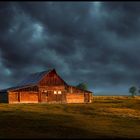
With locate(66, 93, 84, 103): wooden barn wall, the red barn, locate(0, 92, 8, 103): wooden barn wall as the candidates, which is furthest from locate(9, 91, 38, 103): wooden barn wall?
locate(66, 93, 84, 103): wooden barn wall

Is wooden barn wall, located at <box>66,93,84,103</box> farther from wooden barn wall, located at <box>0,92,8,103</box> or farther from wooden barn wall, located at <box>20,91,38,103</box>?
wooden barn wall, located at <box>0,92,8,103</box>

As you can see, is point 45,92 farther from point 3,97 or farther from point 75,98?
point 3,97

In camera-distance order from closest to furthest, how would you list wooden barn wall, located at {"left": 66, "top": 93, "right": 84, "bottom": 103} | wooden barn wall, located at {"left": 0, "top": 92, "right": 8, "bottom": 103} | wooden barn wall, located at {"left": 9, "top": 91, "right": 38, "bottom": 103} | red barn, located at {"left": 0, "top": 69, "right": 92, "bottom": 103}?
wooden barn wall, located at {"left": 9, "top": 91, "right": 38, "bottom": 103}
red barn, located at {"left": 0, "top": 69, "right": 92, "bottom": 103}
wooden barn wall, located at {"left": 0, "top": 92, "right": 8, "bottom": 103}
wooden barn wall, located at {"left": 66, "top": 93, "right": 84, "bottom": 103}

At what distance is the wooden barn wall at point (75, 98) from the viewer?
3733 inches

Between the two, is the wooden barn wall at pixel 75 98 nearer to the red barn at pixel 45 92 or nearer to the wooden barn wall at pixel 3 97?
the red barn at pixel 45 92

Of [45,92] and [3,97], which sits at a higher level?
[45,92]

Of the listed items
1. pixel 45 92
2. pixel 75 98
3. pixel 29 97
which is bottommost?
pixel 75 98

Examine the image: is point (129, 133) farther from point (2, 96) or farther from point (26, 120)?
point (2, 96)

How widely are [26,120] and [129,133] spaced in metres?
13.2

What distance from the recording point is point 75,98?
95.8 meters

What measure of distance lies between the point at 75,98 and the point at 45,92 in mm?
8338

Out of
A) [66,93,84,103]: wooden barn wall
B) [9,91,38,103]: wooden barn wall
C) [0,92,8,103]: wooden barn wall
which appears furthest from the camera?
[66,93,84,103]: wooden barn wall

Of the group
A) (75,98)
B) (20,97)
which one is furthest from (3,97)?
(75,98)

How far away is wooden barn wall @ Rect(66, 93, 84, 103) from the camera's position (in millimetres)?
94812
